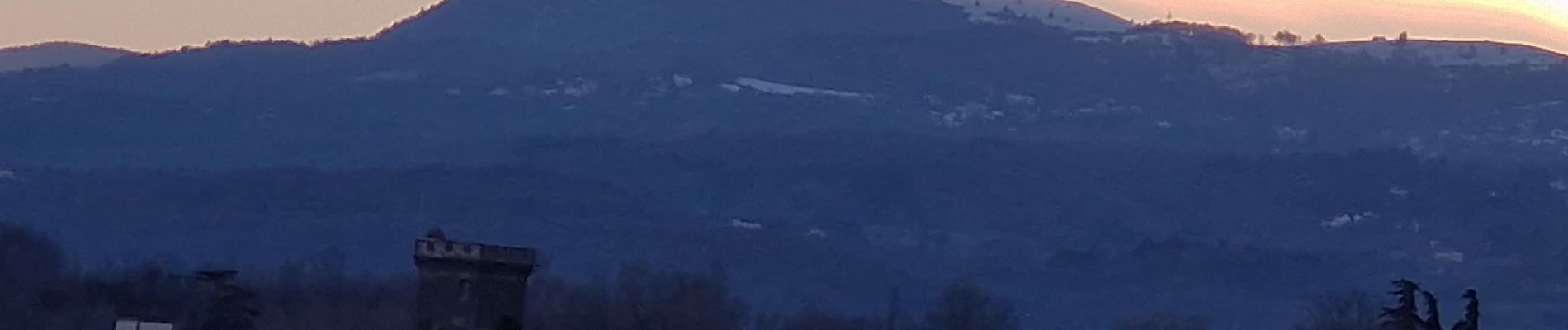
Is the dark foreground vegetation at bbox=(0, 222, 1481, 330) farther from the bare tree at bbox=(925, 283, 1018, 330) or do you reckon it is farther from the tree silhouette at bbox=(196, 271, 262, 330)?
the tree silhouette at bbox=(196, 271, 262, 330)

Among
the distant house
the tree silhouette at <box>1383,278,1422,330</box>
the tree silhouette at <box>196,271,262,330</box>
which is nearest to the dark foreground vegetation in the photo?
the tree silhouette at <box>196,271,262,330</box>

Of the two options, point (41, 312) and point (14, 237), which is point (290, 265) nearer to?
point (14, 237)

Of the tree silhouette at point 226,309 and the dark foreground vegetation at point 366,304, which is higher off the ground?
the dark foreground vegetation at point 366,304

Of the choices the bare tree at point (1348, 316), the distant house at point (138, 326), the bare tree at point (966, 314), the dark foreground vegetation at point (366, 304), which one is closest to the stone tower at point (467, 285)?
the distant house at point (138, 326)

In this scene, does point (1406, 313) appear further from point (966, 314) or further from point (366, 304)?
point (966, 314)

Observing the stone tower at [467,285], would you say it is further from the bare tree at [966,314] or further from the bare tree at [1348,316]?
the bare tree at [966,314]

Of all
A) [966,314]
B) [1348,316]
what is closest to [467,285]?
[1348,316]
